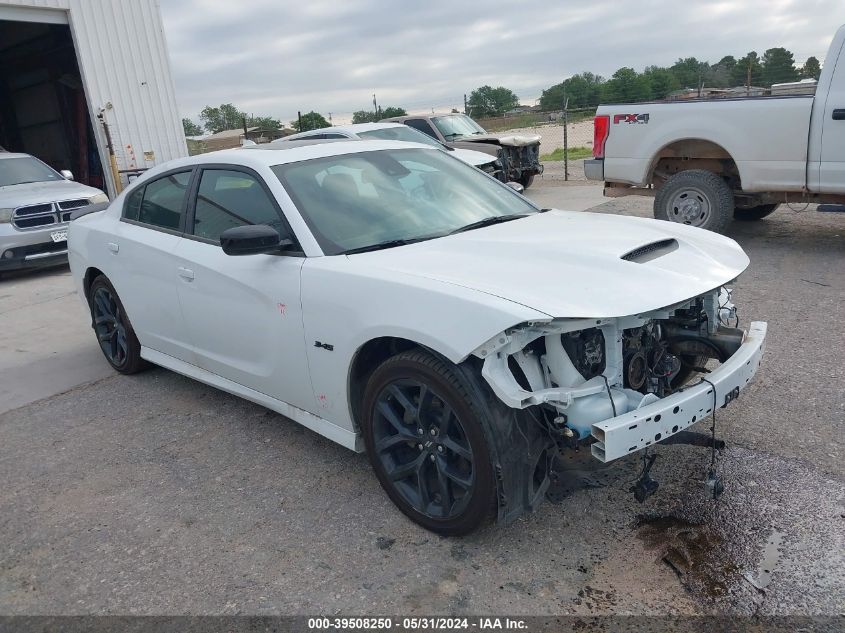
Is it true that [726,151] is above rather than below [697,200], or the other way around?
above

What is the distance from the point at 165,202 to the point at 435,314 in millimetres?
2605

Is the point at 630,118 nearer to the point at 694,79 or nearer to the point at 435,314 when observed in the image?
the point at 435,314

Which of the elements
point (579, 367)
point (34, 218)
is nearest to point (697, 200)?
point (579, 367)

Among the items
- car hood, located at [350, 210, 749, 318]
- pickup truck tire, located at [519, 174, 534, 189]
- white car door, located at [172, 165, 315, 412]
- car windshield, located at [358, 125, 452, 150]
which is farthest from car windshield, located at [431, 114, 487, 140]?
car hood, located at [350, 210, 749, 318]

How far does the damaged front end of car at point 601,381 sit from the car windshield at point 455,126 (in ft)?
38.1

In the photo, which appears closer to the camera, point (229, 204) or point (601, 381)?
point (601, 381)

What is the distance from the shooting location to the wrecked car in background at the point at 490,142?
43.6 feet

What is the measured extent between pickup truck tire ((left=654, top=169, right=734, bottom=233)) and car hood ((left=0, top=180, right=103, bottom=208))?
8.28m

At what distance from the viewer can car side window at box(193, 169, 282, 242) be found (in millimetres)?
3648

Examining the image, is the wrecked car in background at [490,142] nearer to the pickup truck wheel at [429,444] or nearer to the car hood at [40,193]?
the car hood at [40,193]

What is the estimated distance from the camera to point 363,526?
3092 mm

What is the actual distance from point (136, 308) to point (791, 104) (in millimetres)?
6516

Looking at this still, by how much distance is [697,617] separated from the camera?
94.5 inches

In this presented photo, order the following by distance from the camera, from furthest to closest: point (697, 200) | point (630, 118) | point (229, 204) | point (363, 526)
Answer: point (630, 118)
point (697, 200)
point (229, 204)
point (363, 526)
